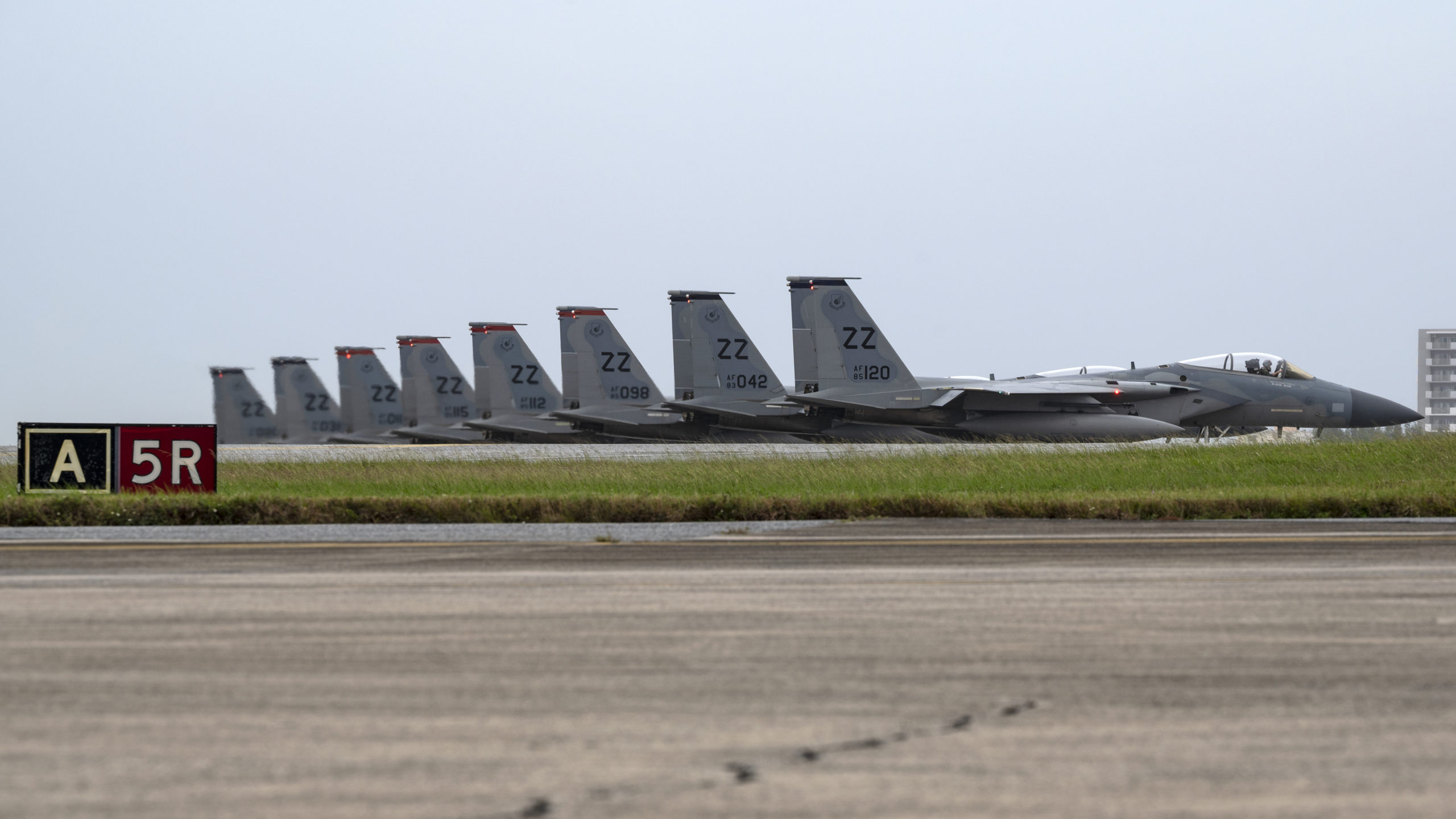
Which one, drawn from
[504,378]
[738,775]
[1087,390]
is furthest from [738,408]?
[738,775]

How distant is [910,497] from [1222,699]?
465 inches

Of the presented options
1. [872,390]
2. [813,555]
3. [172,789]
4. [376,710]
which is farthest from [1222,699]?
[872,390]

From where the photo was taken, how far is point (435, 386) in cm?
5897

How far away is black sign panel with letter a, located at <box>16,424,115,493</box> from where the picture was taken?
61.3ft

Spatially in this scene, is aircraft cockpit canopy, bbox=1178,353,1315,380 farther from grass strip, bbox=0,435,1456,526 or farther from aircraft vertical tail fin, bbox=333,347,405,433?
aircraft vertical tail fin, bbox=333,347,405,433

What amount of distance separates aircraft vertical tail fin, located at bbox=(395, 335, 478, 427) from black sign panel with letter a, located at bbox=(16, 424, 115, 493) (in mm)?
39825

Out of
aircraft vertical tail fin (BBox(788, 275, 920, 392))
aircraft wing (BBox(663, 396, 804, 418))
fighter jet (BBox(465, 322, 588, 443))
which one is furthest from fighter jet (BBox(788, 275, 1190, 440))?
fighter jet (BBox(465, 322, 588, 443))

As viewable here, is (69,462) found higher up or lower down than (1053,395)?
lower down

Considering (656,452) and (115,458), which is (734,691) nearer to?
(115,458)

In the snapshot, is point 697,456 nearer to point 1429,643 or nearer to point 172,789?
A: point 1429,643

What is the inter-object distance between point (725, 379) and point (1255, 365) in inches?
665

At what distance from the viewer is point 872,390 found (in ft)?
138

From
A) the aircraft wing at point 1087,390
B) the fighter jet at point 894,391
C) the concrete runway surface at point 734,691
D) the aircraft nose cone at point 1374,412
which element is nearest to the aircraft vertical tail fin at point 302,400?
the fighter jet at point 894,391

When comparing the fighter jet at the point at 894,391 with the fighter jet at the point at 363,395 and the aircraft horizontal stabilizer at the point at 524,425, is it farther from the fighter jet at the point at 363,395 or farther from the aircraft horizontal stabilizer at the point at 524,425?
the fighter jet at the point at 363,395
